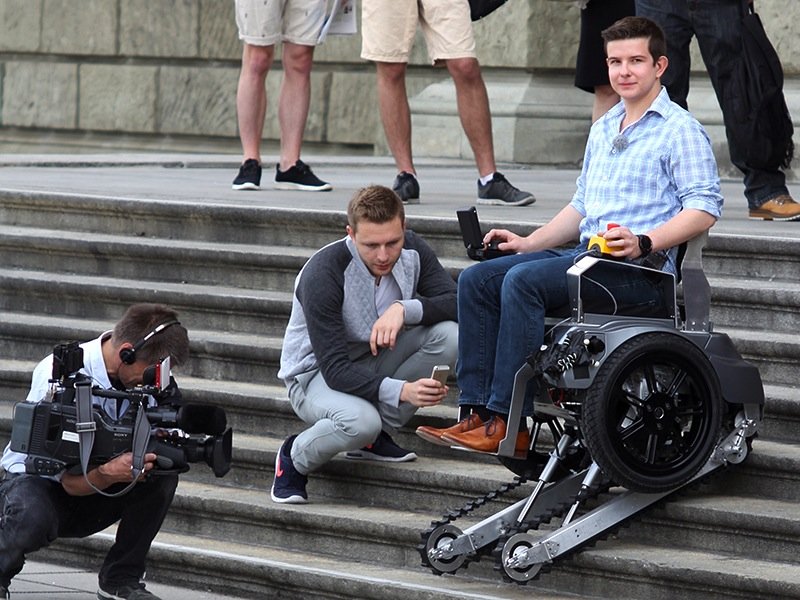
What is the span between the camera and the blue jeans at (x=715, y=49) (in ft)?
24.0


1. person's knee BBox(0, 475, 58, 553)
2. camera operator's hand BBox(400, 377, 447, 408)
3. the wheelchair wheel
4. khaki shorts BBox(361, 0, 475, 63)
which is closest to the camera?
the wheelchair wheel

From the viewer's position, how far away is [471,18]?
27.6 feet

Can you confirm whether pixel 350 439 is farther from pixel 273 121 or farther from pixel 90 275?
pixel 273 121

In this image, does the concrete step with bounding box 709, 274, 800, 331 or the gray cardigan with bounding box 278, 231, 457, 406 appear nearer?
the gray cardigan with bounding box 278, 231, 457, 406

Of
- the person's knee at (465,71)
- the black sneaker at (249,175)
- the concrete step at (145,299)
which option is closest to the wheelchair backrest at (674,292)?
the concrete step at (145,299)

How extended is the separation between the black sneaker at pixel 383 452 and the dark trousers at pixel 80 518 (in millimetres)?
784

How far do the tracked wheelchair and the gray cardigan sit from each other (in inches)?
25.1

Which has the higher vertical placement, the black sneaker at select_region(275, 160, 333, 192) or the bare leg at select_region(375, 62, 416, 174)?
the bare leg at select_region(375, 62, 416, 174)

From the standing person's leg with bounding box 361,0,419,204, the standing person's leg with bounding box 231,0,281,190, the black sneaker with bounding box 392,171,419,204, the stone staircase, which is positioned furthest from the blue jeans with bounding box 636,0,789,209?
the standing person's leg with bounding box 231,0,281,190

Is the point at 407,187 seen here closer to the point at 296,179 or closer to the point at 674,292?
the point at 296,179

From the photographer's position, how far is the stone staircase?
17.5ft

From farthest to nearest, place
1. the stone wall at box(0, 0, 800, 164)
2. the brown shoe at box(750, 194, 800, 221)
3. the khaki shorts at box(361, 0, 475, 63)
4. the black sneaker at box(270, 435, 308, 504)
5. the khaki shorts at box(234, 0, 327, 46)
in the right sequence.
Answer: the stone wall at box(0, 0, 800, 164) → the khaki shorts at box(234, 0, 327, 46) → the khaki shorts at box(361, 0, 475, 63) → the brown shoe at box(750, 194, 800, 221) → the black sneaker at box(270, 435, 308, 504)

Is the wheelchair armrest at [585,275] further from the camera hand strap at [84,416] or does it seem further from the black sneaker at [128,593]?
the black sneaker at [128,593]

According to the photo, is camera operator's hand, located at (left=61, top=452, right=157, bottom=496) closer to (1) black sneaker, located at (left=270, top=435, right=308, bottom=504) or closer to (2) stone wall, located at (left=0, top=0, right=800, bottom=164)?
(1) black sneaker, located at (left=270, top=435, right=308, bottom=504)
